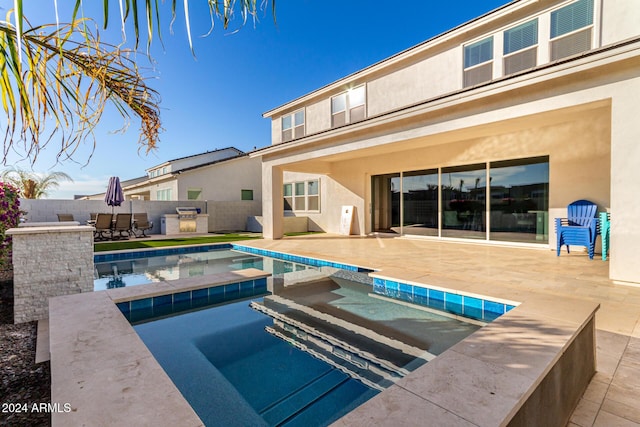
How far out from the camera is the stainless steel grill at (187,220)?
15.8m

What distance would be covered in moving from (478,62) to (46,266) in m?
11.6

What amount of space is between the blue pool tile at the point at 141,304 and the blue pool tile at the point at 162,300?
0.07m

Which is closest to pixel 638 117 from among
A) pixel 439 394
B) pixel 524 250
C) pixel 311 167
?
pixel 524 250

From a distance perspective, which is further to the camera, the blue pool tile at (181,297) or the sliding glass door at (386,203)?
the sliding glass door at (386,203)

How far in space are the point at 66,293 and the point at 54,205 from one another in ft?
39.7

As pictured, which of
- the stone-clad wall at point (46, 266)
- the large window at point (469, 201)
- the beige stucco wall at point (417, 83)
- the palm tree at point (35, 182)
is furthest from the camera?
the palm tree at point (35, 182)

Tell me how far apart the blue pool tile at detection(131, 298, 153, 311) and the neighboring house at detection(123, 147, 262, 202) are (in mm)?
15876

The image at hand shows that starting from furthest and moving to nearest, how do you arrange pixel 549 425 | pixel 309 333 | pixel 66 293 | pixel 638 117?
pixel 638 117 → pixel 66 293 → pixel 309 333 → pixel 549 425

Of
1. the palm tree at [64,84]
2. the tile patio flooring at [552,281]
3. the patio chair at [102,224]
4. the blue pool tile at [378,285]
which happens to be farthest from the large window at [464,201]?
the patio chair at [102,224]

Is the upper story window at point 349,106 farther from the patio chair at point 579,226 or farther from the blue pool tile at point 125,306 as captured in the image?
the blue pool tile at point 125,306

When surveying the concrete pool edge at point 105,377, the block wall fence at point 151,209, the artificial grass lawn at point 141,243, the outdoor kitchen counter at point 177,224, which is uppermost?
the block wall fence at point 151,209

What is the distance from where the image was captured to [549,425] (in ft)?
6.45

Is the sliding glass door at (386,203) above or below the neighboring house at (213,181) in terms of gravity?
below

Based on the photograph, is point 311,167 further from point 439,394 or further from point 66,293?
point 439,394
